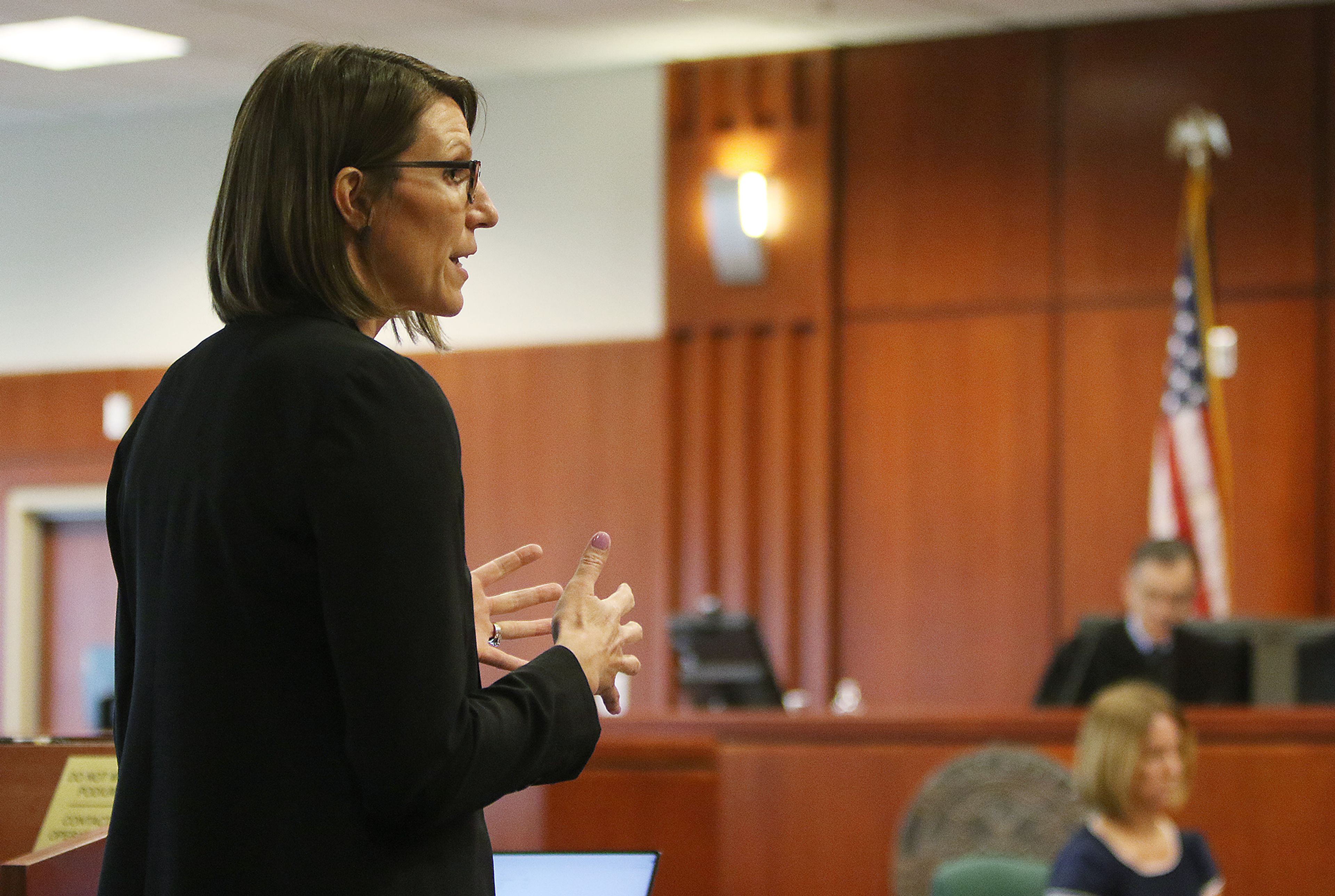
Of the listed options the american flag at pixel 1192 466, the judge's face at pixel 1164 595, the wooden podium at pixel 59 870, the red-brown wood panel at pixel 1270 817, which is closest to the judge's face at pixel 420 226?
the wooden podium at pixel 59 870

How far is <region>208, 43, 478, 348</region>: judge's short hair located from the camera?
99cm

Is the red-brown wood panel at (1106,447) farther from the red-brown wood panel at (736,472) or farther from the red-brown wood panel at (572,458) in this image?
the red-brown wood panel at (572,458)

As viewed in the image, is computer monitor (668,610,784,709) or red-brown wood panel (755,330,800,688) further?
red-brown wood panel (755,330,800,688)

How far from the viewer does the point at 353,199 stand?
39.9 inches

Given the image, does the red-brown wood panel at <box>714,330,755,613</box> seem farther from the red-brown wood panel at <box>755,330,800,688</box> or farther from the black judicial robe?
the black judicial robe

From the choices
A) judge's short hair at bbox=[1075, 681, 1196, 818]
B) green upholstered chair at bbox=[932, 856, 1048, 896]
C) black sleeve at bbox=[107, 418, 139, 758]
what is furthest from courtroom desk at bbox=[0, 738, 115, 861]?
judge's short hair at bbox=[1075, 681, 1196, 818]

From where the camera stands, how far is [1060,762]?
4.02m

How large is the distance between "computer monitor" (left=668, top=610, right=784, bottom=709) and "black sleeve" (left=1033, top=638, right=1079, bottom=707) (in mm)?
969

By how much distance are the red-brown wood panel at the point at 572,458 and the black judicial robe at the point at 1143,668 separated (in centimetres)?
220

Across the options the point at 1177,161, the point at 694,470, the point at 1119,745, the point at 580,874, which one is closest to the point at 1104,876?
the point at 1119,745

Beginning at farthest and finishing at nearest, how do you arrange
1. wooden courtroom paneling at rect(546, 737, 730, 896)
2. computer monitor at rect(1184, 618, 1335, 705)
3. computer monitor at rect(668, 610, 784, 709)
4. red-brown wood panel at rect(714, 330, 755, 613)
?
red-brown wood panel at rect(714, 330, 755, 613), computer monitor at rect(668, 610, 784, 709), computer monitor at rect(1184, 618, 1335, 705), wooden courtroom paneling at rect(546, 737, 730, 896)

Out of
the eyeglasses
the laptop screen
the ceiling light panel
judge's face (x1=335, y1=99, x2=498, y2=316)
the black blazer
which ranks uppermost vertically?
the ceiling light panel

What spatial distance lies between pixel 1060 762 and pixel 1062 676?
2.88 feet

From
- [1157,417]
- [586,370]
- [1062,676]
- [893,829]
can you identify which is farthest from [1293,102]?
[893,829]
